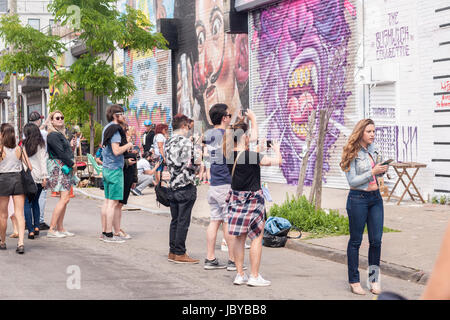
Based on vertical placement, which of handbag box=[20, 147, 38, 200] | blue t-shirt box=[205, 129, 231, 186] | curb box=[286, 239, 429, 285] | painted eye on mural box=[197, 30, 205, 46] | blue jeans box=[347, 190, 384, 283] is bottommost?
curb box=[286, 239, 429, 285]

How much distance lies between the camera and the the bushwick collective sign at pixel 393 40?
14.1m

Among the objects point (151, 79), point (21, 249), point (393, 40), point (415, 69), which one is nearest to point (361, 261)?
point (21, 249)

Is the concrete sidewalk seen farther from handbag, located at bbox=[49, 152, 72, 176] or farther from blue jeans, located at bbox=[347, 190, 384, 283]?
handbag, located at bbox=[49, 152, 72, 176]

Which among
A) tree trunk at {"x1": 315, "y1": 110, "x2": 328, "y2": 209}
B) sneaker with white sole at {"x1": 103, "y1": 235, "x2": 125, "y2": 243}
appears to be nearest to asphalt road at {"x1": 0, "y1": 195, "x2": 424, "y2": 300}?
sneaker with white sole at {"x1": 103, "y1": 235, "x2": 125, "y2": 243}

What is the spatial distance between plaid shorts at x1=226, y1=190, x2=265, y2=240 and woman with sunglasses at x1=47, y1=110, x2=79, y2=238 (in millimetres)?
4229

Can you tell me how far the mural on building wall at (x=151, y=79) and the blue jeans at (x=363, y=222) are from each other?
18.9 m

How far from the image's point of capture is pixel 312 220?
10.1m

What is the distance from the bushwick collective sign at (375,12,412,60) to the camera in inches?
554

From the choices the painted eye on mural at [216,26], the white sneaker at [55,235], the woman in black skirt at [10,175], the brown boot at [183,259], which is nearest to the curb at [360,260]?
the brown boot at [183,259]

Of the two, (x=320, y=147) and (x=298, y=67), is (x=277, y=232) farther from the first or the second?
(x=298, y=67)

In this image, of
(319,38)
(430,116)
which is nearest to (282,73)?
(319,38)
